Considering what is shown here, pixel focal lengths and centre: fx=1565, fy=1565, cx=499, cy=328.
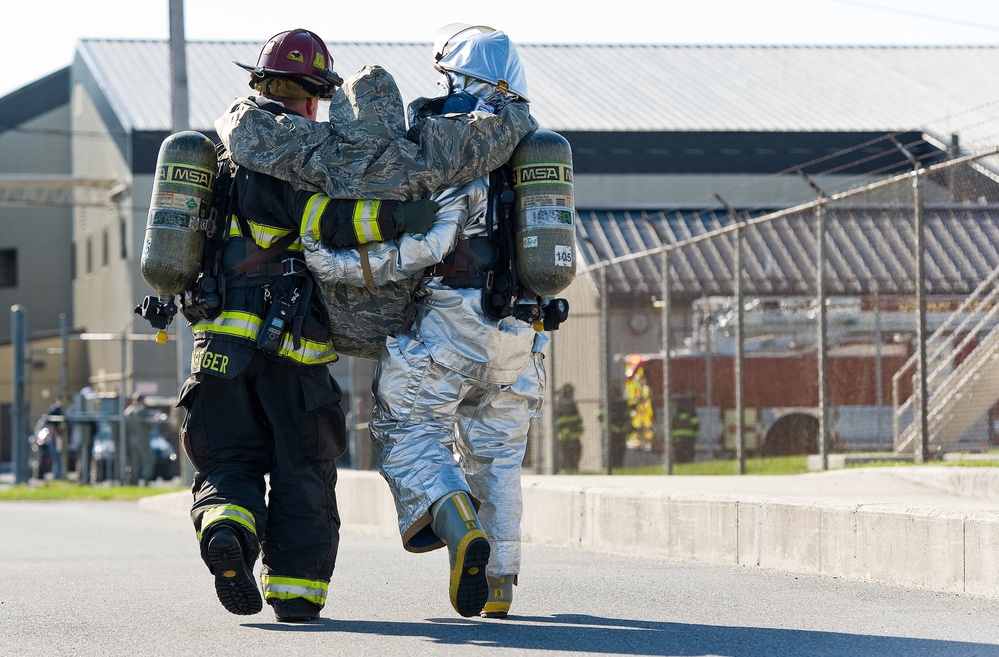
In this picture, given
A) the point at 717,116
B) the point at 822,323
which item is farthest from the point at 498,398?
the point at 717,116

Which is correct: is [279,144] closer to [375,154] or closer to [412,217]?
[375,154]

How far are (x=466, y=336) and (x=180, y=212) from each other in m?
1.04

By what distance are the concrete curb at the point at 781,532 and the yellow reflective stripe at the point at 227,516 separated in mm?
2589

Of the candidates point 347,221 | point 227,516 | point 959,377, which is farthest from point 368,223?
point 959,377

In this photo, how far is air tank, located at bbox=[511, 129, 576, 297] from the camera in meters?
5.10

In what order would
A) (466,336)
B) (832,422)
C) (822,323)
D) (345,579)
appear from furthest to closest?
(832,422) → (822,323) → (345,579) → (466,336)

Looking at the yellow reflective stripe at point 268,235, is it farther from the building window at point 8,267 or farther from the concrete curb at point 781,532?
the building window at point 8,267

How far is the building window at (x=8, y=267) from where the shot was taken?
51312 millimetres

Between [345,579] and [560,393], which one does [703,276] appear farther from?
[345,579]

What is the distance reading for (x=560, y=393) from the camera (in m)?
17.9

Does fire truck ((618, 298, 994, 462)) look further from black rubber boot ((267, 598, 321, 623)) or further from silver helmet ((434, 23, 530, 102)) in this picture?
black rubber boot ((267, 598, 321, 623))

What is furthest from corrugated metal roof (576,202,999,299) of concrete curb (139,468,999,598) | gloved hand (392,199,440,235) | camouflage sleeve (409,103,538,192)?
gloved hand (392,199,440,235)

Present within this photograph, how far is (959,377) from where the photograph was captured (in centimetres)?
1186

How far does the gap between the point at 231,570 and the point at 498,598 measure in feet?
3.04
